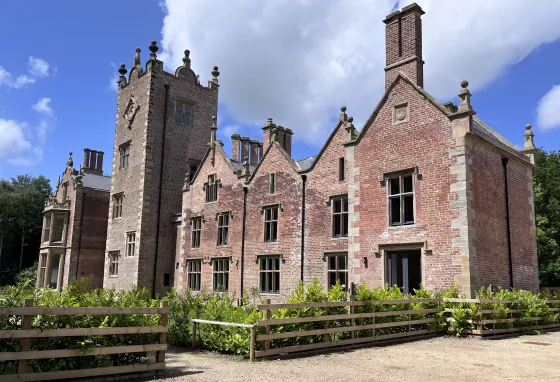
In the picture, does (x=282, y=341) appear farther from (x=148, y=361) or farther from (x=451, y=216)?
(x=451, y=216)

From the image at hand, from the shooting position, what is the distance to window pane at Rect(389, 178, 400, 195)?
57.6 feet

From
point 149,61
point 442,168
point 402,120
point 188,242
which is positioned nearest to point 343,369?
point 442,168

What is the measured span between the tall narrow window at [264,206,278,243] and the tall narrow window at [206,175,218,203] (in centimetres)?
476

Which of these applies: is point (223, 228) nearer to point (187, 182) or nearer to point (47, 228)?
point (187, 182)

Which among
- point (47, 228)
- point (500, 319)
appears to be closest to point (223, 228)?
point (500, 319)

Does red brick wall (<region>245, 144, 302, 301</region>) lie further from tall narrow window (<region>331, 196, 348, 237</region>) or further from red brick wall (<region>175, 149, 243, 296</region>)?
tall narrow window (<region>331, 196, 348, 237</region>)

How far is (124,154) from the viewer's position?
34344 mm

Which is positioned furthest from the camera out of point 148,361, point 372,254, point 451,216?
point 372,254

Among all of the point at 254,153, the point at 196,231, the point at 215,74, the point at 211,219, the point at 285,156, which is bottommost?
the point at 196,231

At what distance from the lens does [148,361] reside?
9102 mm

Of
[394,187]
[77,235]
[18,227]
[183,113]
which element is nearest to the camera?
[394,187]

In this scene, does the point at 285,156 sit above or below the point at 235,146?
below

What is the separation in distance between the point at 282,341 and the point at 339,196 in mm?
11587

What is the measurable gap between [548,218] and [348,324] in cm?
3075
